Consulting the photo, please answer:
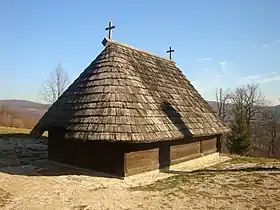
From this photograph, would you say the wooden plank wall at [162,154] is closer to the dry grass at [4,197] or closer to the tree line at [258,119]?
the dry grass at [4,197]

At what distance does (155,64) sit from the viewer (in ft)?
49.6

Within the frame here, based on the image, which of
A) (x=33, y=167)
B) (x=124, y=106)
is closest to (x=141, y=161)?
(x=124, y=106)

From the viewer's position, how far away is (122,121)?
9.41 meters

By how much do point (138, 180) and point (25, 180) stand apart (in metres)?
3.59

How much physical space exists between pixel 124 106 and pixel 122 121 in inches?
27.5

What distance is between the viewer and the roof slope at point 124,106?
9.45 metres

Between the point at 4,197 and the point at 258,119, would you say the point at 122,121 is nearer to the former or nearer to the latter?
the point at 4,197

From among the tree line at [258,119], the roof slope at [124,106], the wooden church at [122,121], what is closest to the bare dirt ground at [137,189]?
the wooden church at [122,121]

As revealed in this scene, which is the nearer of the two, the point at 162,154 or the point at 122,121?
the point at 122,121

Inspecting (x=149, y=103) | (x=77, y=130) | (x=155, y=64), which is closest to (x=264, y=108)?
(x=155, y=64)

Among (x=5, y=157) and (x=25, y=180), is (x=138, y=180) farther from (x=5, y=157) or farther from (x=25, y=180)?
(x=5, y=157)

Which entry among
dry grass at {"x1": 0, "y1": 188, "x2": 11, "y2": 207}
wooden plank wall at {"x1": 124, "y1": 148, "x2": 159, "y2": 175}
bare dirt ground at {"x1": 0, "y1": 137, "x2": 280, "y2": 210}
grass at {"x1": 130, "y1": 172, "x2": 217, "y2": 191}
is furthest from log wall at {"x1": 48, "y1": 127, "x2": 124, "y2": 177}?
dry grass at {"x1": 0, "y1": 188, "x2": 11, "y2": 207}

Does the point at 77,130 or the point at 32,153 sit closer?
the point at 77,130

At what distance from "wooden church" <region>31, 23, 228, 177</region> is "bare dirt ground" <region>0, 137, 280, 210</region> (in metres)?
0.59
